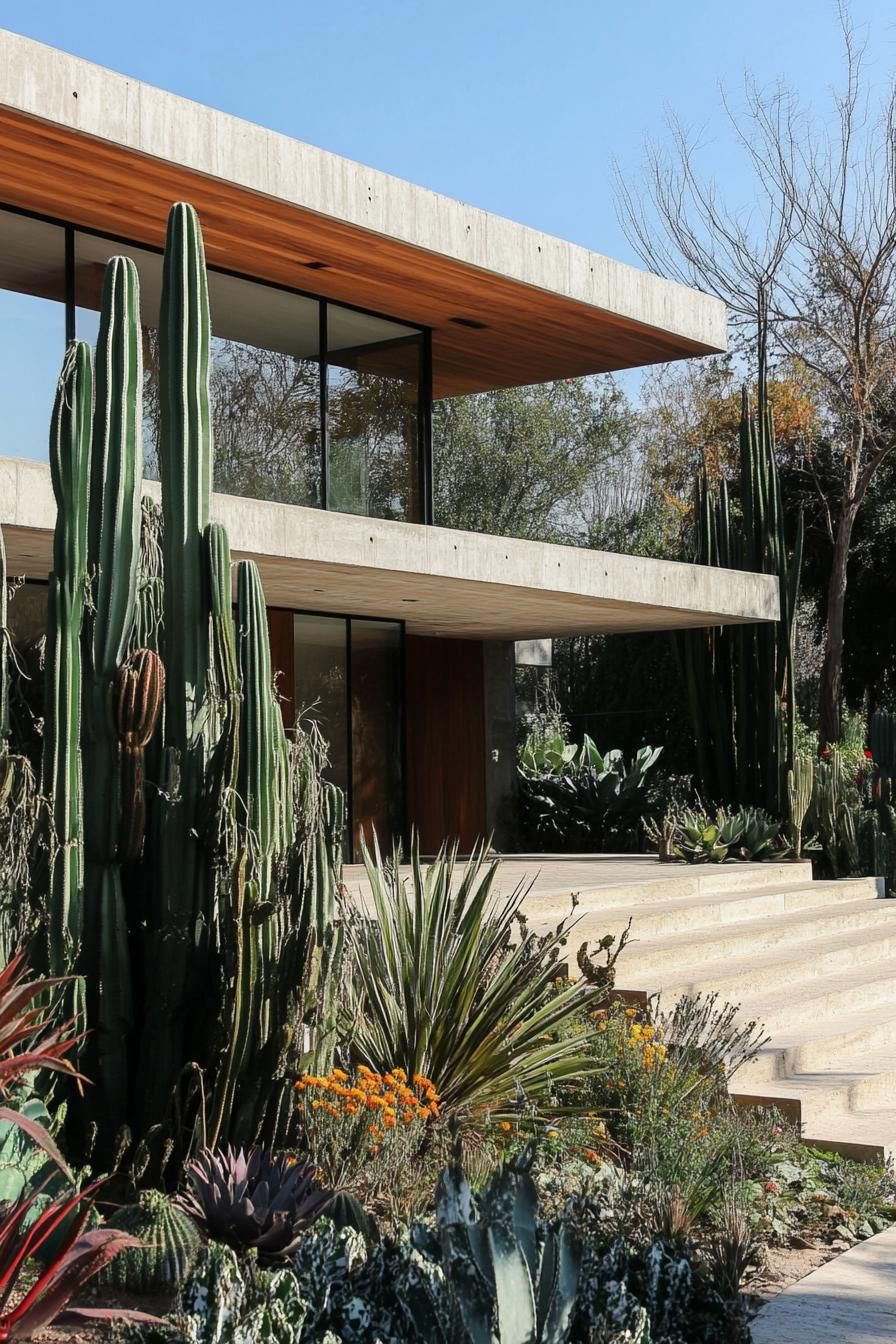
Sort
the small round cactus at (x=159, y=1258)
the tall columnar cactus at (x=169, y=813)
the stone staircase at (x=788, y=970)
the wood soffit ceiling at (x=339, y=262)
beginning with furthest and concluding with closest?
the wood soffit ceiling at (x=339, y=262), the stone staircase at (x=788, y=970), the tall columnar cactus at (x=169, y=813), the small round cactus at (x=159, y=1258)

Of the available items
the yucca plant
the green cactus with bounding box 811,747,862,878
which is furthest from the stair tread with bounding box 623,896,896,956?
the yucca plant

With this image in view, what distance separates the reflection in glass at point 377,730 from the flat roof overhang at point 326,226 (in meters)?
3.09

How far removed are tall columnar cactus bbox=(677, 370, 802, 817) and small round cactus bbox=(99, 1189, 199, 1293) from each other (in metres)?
12.2

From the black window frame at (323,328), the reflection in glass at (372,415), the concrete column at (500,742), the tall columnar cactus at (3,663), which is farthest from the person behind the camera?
the concrete column at (500,742)

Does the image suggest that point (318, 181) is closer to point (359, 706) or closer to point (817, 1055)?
point (359, 706)

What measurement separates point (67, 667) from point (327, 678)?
30.6ft

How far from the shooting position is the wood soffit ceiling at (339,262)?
1014 centimetres

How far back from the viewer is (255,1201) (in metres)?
5.00

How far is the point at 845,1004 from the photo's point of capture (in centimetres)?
1003

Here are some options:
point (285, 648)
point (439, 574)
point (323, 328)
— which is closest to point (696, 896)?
point (439, 574)

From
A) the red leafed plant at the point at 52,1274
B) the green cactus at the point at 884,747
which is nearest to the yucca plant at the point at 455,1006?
the red leafed plant at the point at 52,1274

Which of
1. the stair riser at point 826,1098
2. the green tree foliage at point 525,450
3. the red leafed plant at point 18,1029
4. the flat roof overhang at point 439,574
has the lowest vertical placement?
the stair riser at point 826,1098

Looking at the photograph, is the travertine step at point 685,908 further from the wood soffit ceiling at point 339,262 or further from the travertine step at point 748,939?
the wood soffit ceiling at point 339,262

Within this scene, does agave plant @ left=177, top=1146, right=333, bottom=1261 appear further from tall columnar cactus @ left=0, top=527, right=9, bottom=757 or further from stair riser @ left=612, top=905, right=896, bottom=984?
stair riser @ left=612, top=905, right=896, bottom=984
